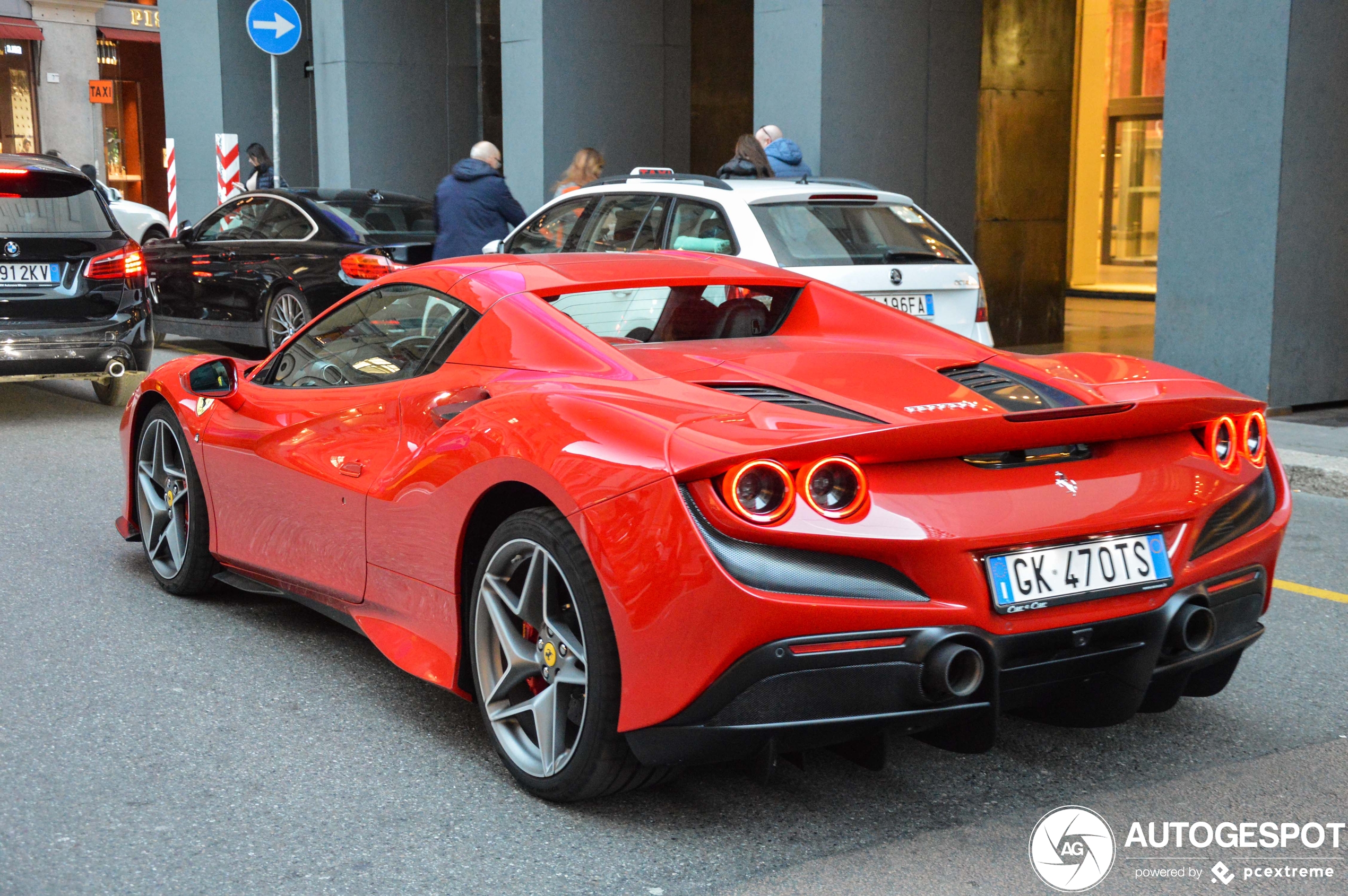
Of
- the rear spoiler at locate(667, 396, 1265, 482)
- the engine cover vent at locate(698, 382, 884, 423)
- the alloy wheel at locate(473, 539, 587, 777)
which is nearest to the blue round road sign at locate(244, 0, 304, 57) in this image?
the alloy wheel at locate(473, 539, 587, 777)

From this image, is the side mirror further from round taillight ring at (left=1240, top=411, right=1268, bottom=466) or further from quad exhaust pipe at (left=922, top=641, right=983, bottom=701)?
round taillight ring at (left=1240, top=411, right=1268, bottom=466)

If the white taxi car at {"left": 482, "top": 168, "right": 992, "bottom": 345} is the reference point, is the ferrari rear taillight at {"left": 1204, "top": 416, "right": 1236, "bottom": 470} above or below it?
below

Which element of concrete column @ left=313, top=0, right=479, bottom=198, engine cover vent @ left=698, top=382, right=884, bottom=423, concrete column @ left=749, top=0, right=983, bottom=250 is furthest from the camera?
concrete column @ left=313, top=0, right=479, bottom=198

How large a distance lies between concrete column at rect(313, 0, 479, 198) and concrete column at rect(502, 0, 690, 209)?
3502 millimetres

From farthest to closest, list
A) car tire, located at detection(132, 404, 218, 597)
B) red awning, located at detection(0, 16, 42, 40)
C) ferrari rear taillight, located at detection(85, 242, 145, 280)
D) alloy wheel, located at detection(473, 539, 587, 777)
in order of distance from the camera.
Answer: red awning, located at detection(0, 16, 42, 40) < ferrari rear taillight, located at detection(85, 242, 145, 280) < car tire, located at detection(132, 404, 218, 597) < alloy wheel, located at detection(473, 539, 587, 777)

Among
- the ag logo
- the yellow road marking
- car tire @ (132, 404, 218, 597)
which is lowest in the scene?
the yellow road marking

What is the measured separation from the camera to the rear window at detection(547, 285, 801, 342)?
4191mm

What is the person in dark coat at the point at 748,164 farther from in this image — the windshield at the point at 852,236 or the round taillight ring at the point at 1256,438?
the round taillight ring at the point at 1256,438

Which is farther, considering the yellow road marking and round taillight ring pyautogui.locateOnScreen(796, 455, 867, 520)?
the yellow road marking

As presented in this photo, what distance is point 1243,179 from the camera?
9.70 meters

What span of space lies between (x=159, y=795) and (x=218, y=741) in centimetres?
39

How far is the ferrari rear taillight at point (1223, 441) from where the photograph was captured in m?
3.66

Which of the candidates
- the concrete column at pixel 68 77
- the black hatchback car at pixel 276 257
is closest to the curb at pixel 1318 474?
the black hatchback car at pixel 276 257

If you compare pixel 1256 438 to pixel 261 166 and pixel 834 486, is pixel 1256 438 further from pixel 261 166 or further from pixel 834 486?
pixel 261 166
